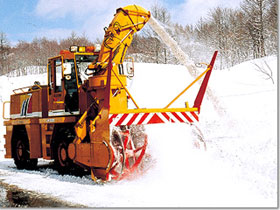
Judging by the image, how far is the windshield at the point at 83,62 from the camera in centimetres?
800

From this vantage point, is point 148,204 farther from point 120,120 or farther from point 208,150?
point 208,150

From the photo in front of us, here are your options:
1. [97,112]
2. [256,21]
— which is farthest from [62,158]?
[256,21]

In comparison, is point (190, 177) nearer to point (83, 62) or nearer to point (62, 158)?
point (62, 158)

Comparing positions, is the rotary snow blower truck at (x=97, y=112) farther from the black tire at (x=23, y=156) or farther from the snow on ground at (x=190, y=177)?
the black tire at (x=23, y=156)

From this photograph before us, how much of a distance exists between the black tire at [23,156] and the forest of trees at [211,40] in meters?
6.75

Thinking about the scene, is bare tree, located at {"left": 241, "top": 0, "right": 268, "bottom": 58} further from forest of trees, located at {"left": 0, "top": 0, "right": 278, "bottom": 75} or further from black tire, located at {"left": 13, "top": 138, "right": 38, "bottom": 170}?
black tire, located at {"left": 13, "top": 138, "right": 38, "bottom": 170}

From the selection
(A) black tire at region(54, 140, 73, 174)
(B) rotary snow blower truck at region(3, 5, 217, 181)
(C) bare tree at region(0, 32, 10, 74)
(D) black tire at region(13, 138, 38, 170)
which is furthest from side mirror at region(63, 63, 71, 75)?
(C) bare tree at region(0, 32, 10, 74)

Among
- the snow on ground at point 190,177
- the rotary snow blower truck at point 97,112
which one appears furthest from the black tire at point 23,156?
the rotary snow blower truck at point 97,112

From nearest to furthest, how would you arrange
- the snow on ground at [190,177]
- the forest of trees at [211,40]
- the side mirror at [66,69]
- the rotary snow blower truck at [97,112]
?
the snow on ground at [190,177] → the rotary snow blower truck at [97,112] → the side mirror at [66,69] → the forest of trees at [211,40]

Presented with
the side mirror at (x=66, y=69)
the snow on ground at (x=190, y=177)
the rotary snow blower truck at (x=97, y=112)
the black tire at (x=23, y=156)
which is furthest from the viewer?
the black tire at (x=23, y=156)

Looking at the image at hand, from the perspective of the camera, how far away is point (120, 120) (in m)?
6.43

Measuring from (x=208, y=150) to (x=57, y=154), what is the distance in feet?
11.3

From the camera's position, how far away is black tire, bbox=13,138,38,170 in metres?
9.95

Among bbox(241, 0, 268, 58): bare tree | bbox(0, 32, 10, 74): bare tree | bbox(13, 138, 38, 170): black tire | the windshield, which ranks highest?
bbox(241, 0, 268, 58): bare tree
